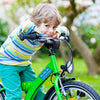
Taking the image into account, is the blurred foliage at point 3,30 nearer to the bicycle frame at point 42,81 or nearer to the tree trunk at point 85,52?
the tree trunk at point 85,52

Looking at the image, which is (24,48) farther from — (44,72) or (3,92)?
(3,92)

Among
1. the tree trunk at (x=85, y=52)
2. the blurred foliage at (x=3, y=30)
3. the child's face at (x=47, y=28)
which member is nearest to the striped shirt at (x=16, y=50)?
the child's face at (x=47, y=28)

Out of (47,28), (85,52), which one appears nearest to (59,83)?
(47,28)

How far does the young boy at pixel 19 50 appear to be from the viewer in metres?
2.50

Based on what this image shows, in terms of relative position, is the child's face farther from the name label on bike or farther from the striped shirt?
the name label on bike

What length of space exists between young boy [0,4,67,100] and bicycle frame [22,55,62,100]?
88mm

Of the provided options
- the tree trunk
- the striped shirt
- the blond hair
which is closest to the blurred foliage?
the tree trunk

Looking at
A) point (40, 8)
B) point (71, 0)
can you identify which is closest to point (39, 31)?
point (40, 8)

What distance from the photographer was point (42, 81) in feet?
8.41

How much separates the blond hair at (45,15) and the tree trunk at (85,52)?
4.39 meters

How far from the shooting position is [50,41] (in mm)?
2355

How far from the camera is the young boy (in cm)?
250

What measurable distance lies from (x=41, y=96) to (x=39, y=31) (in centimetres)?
83

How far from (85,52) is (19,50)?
476 cm
